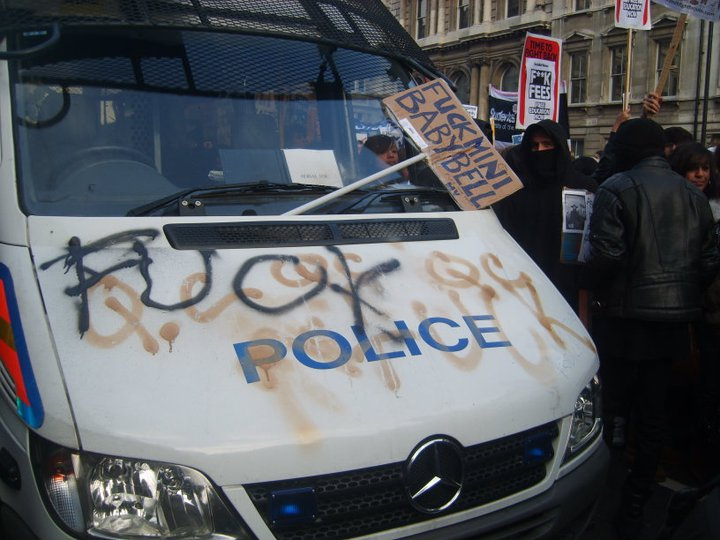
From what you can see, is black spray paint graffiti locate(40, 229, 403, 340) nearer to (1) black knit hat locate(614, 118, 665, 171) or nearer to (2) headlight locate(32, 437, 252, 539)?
(2) headlight locate(32, 437, 252, 539)

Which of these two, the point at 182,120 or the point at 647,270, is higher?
the point at 182,120

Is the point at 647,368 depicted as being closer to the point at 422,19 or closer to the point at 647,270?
the point at 647,270

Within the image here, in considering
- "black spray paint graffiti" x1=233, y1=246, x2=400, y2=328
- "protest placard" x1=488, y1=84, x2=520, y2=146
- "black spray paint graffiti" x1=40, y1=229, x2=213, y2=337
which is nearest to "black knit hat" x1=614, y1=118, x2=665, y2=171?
"black spray paint graffiti" x1=233, y1=246, x2=400, y2=328

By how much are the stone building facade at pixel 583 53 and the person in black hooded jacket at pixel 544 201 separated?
2142 cm

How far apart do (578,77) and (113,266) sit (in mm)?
35203

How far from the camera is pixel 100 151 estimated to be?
288 centimetres

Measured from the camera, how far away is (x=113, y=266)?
247 centimetres

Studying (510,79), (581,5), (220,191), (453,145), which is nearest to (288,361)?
(220,191)

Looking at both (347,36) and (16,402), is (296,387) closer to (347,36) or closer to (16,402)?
(16,402)

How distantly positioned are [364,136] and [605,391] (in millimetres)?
Result: 2251

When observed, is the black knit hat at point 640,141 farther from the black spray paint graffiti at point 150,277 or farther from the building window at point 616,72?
the building window at point 616,72

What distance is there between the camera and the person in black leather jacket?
12.4 ft

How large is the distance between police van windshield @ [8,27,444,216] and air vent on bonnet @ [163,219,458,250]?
16 cm

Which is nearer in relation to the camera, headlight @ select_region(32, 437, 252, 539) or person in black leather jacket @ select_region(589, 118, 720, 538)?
headlight @ select_region(32, 437, 252, 539)
